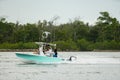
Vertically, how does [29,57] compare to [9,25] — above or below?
below

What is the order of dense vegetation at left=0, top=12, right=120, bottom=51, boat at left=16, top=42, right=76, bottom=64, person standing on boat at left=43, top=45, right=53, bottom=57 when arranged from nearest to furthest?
boat at left=16, top=42, right=76, bottom=64 → person standing on boat at left=43, top=45, right=53, bottom=57 → dense vegetation at left=0, top=12, right=120, bottom=51

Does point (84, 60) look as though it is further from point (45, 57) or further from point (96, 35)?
point (96, 35)

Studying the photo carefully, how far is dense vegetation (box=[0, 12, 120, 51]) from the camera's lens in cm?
11981

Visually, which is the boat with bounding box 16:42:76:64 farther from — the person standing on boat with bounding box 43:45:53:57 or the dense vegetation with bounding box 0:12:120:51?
the dense vegetation with bounding box 0:12:120:51

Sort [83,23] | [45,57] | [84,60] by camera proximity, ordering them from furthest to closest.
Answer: [83,23] → [84,60] → [45,57]

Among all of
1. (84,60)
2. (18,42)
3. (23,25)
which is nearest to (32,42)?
(18,42)

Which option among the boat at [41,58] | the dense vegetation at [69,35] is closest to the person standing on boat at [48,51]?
the boat at [41,58]

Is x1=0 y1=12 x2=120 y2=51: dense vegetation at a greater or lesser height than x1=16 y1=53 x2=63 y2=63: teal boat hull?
greater

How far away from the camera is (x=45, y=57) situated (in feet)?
165

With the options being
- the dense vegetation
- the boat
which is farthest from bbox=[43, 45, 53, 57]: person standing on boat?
the dense vegetation

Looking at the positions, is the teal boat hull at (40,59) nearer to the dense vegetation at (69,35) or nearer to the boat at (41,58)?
the boat at (41,58)

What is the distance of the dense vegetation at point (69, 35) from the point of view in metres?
120

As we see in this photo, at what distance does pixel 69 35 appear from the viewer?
12812 centimetres

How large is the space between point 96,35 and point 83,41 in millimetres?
8374
